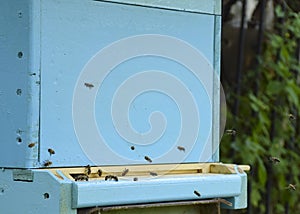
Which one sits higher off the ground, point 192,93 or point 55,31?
point 55,31

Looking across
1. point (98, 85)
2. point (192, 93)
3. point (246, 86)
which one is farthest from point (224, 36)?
point (98, 85)

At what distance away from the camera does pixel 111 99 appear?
213 cm

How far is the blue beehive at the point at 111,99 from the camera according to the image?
6.49ft

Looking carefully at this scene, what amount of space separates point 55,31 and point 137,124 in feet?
1.27

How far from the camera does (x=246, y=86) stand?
376 cm

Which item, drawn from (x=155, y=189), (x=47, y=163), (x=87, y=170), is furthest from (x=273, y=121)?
(x=47, y=163)

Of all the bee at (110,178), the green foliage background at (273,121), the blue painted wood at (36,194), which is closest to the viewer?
the blue painted wood at (36,194)

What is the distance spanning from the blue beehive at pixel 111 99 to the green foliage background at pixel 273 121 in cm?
112

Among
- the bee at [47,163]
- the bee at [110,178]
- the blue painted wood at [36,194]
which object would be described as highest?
the bee at [47,163]

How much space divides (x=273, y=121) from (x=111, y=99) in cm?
176

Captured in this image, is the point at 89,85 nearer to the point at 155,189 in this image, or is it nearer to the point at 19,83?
the point at 19,83

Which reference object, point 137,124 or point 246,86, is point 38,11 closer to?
point 137,124

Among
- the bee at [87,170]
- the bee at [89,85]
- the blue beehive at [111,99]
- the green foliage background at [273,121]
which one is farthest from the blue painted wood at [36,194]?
the green foliage background at [273,121]

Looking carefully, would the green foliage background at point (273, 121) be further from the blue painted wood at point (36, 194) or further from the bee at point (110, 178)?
the blue painted wood at point (36, 194)
